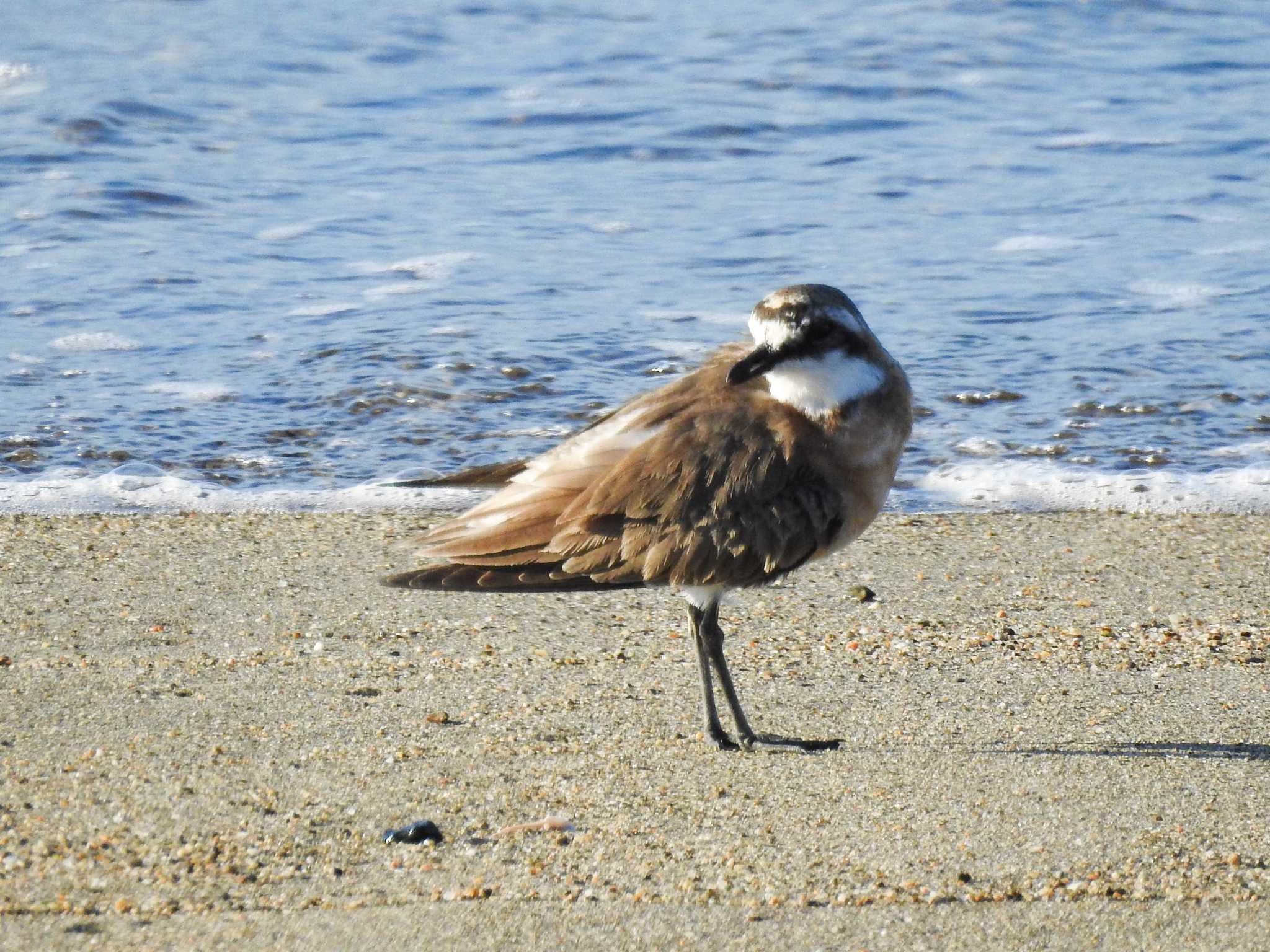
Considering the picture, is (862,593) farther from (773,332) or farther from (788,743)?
(773,332)

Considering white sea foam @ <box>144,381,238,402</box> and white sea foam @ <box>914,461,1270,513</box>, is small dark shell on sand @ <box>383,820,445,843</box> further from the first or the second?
white sea foam @ <box>144,381,238,402</box>

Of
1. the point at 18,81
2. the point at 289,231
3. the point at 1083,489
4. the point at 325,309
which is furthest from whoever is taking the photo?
the point at 18,81

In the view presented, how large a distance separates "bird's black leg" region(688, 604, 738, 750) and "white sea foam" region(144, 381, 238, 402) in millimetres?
3536

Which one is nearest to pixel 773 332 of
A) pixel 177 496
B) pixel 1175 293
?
pixel 177 496

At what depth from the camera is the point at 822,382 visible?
3824mm

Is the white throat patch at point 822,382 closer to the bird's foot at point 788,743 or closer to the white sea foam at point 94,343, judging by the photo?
the bird's foot at point 788,743

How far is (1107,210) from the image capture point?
389 inches

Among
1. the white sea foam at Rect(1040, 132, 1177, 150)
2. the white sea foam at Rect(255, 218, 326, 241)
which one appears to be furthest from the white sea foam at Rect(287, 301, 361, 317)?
the white sea foam at Rect(1040, 132, 1177, 150)

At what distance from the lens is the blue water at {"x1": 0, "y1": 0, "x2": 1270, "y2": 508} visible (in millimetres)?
6727

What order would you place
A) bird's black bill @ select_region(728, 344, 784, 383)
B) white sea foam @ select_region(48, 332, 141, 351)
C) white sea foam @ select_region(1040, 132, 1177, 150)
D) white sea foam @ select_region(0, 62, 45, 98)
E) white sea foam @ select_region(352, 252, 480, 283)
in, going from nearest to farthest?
1. bird's black bill @ select_region(728, 344, 784, 383)
2. white sea foam @ select_region(48, 332, 141, 351)
3. white sea foam @ select_region(352, 252, 480, 283)
4. white sea foam @ select_region(1040, 132, 1177, 150)
5. white sea foam @ select_region(0, 62, 45, 98)

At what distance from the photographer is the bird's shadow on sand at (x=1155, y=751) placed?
3773mm

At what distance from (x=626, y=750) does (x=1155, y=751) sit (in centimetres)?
124

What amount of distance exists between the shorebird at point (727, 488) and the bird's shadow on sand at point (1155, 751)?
48 centimetres

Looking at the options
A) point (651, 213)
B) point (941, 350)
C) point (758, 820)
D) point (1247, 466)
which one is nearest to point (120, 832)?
point (758, 820)
